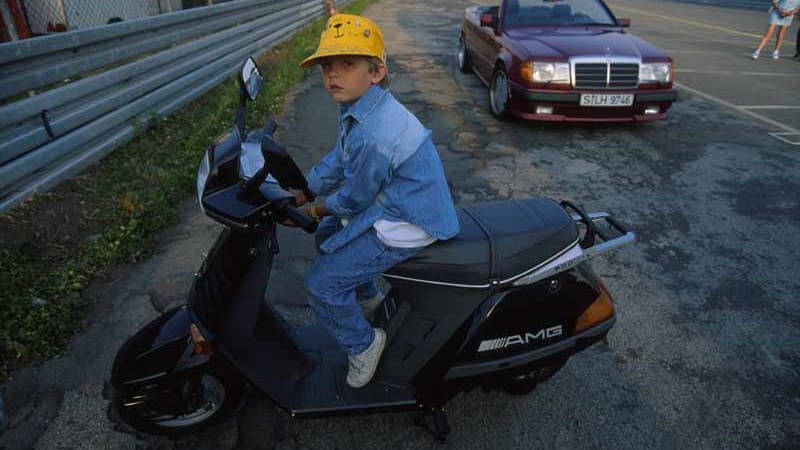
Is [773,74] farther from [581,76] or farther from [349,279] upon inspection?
[349,279]

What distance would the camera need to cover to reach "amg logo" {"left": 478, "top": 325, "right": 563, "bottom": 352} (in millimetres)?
2070

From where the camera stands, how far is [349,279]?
1997 millimetres

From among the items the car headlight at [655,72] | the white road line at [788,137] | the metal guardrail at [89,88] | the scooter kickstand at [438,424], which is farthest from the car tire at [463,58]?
the scooter kickstand at [438,424]

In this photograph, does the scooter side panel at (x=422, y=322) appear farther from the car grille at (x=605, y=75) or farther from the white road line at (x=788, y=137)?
the white road line at (x=788, y=137)

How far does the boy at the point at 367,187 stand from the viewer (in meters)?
1.80

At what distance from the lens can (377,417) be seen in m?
2.35

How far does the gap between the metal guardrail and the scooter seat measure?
344cm

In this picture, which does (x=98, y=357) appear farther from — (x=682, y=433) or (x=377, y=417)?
(x=682, y=433)

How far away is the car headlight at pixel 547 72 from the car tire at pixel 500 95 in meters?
0.42

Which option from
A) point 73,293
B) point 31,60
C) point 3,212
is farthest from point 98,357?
point 31,60

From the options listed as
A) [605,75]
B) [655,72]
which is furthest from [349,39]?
[655,72]

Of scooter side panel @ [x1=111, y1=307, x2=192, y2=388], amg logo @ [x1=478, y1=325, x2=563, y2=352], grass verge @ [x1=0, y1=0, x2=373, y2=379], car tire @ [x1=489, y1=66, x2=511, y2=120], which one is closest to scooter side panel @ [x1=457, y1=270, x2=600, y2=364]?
amg logo @ [x1=478, y1=325, x2=563, y2=352]

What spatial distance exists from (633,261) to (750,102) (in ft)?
19.2

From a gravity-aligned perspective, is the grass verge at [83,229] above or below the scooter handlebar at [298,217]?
below
